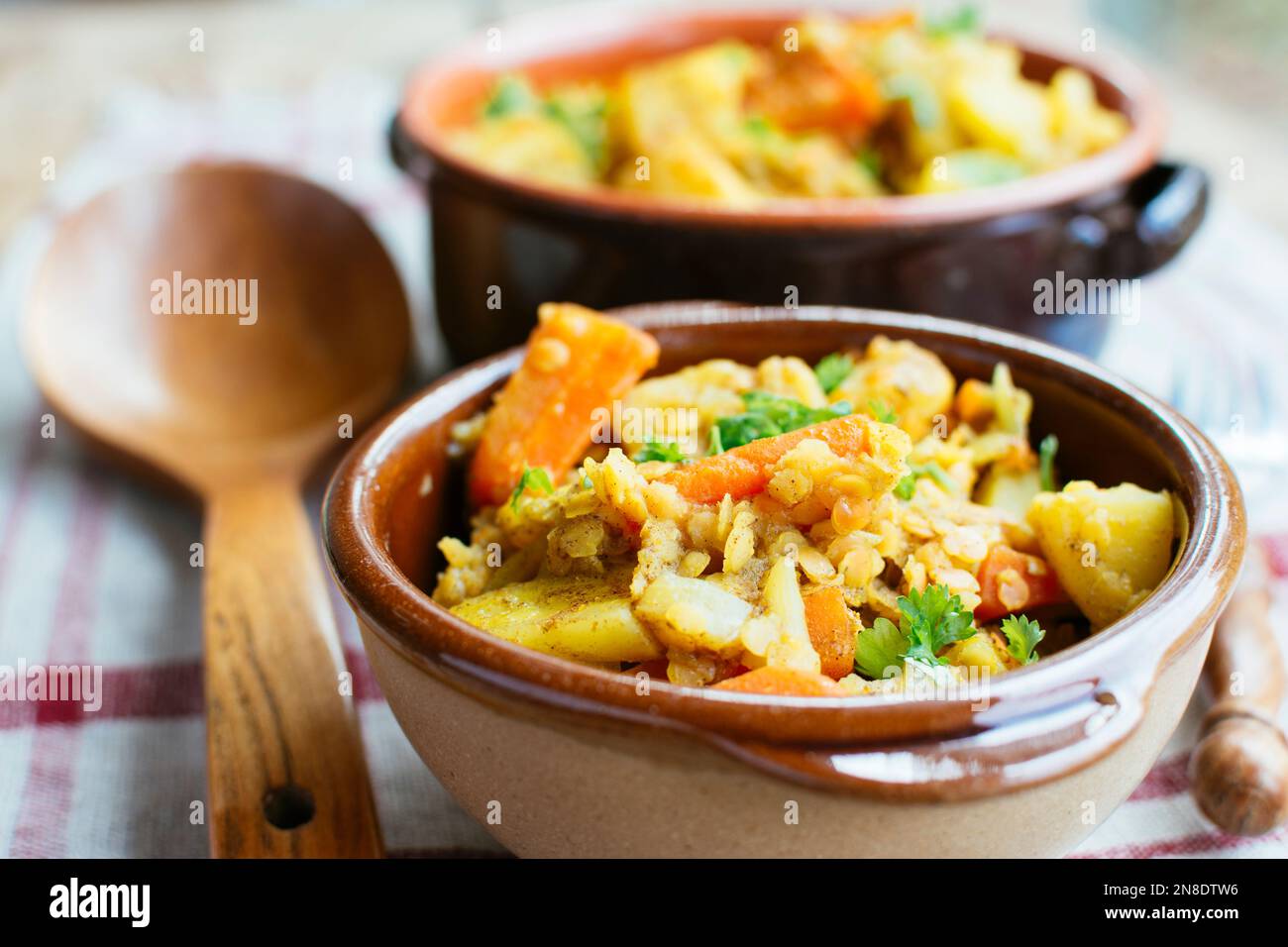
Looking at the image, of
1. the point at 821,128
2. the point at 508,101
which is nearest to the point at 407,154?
the point at 508,101

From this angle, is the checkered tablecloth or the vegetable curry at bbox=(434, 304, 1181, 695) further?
the checkered tablecloth

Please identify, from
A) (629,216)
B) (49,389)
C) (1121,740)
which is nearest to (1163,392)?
(629,216)

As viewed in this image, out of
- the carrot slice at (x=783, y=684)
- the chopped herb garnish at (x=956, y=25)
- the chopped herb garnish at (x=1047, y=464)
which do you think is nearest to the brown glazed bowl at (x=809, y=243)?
the chopped herb garnish at (x=956, y=25)

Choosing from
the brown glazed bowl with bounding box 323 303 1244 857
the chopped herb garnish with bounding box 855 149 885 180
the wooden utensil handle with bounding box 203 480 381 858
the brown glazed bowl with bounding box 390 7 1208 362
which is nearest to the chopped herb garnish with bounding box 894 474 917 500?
the brown glazed bowl with bounding box 323 303 1244 857

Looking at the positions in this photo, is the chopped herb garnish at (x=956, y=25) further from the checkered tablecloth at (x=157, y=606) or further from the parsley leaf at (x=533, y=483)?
the parsley leaf at (x=533, y=483)

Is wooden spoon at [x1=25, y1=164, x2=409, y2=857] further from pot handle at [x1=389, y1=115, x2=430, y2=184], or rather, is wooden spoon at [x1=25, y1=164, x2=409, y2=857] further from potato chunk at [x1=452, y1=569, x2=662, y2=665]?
potato chunk at [x1=452, y1=569, x2=662, y2=665]
